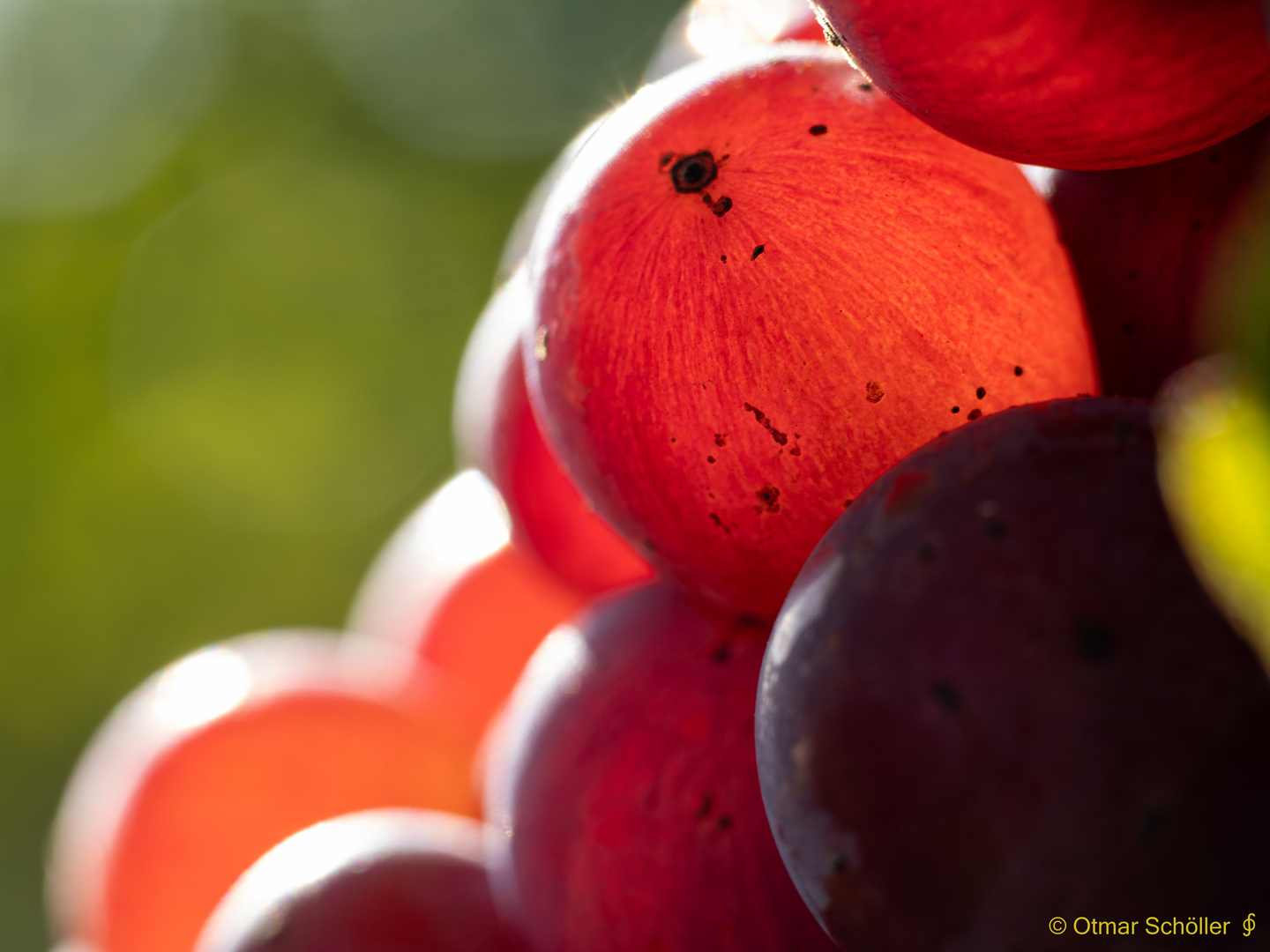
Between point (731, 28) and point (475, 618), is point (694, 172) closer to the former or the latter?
point (731, 28)

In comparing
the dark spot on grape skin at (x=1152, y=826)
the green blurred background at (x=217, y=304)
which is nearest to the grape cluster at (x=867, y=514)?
the dark spot on grape skin at (x=1152, y=826)

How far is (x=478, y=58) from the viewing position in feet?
12.0

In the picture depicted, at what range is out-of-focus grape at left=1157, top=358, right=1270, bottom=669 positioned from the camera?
20 cm

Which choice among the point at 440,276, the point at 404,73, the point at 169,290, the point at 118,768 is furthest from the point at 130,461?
the point at 118,768

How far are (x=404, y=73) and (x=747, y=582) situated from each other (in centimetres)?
367

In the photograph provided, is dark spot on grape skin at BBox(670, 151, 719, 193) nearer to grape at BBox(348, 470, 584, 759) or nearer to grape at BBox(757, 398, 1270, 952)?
grape at BBox(757, 398, 1270, 952)

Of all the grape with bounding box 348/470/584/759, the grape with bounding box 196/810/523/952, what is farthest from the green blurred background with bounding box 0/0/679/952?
the grape with bounding box 196/810/523/952

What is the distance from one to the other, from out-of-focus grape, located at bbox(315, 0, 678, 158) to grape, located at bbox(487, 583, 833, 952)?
3075mm

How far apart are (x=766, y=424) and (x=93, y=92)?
3.66 meters

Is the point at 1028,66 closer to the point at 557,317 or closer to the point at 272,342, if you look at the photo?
the point at 557,317

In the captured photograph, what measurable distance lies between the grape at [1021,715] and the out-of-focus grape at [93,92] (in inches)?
129

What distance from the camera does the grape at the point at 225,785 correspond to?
0.56m

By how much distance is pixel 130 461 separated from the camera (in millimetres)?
2715

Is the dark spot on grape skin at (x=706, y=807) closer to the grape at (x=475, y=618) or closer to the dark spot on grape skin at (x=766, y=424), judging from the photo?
the dark spot on grape skin at (x=766, y=424)
